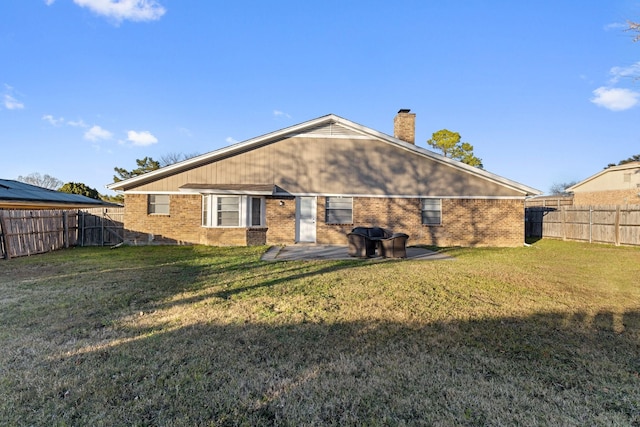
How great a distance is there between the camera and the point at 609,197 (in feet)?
89.9

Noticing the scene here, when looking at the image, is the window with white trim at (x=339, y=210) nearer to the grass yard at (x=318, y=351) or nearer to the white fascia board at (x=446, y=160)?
the white fascia board at (x=446, y=160)

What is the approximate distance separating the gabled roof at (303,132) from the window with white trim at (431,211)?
1891mm

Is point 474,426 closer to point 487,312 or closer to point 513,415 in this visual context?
point 513,415

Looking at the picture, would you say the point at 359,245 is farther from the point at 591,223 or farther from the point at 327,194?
the point at 591,223

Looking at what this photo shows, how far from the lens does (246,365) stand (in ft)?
11.1

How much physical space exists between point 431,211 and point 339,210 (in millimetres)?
4341

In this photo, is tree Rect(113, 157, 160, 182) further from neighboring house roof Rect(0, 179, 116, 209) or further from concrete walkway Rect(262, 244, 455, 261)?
concrete walkway Rect(262, 244, 455, 261)

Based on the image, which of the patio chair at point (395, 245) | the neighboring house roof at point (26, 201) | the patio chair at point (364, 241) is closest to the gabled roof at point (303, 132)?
the patio chair at point (364, 241)

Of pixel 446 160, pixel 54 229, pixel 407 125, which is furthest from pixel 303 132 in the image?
pixel 54 229

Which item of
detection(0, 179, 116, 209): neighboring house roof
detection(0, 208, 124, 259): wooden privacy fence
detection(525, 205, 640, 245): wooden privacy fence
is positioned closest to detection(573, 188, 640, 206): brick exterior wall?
detection(525, 205, 640, 245): wooden privacy fence

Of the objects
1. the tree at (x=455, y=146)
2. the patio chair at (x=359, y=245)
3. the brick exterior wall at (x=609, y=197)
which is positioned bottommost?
the patio chair at (x=359, y=245)

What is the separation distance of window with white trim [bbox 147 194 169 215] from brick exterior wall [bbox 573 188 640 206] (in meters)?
28.1

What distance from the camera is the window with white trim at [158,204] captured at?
14.9m

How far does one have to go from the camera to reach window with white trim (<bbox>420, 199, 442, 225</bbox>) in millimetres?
15414
